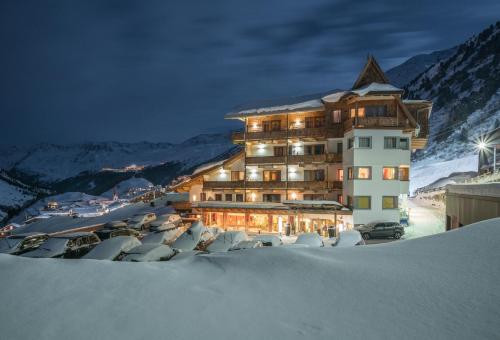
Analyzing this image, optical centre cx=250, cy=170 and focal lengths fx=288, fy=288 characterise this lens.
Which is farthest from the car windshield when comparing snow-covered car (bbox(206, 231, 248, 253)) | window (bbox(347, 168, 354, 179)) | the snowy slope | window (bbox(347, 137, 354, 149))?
window (bbox(347, 137, 354, 149))

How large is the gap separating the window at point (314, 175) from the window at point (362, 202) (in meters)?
6.12

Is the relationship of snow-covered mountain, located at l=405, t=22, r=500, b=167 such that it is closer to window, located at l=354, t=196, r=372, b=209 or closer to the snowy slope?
window, located at l=354, t=196, r=372, b=209

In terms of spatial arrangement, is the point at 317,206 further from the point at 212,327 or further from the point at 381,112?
the point at 212,327

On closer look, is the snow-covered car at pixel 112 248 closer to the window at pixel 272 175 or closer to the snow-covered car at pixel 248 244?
the snow-covered car at pixel 248 244

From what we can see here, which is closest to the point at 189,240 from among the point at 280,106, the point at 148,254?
the point at 148,254

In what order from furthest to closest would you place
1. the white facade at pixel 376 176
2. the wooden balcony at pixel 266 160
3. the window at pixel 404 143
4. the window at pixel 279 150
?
the window at pixel 279 150
the wooden balcony at pixel 266 160
the window at pixel 404 143
the white facade at pixel 376 176

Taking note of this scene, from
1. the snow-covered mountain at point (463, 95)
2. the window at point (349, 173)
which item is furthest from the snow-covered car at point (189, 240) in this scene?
the snow-covered mountain at point (463, 95)

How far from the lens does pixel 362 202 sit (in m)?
27.5

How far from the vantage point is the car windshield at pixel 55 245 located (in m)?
16.3

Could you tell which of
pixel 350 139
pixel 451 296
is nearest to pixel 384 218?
pixel 350 139

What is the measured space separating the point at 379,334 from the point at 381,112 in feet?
91.1

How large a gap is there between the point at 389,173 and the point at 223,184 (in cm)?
1840

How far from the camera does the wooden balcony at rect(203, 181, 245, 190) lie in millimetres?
34969

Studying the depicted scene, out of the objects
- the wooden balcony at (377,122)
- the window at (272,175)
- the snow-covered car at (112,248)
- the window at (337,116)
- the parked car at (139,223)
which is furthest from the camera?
the window at (272,175)
